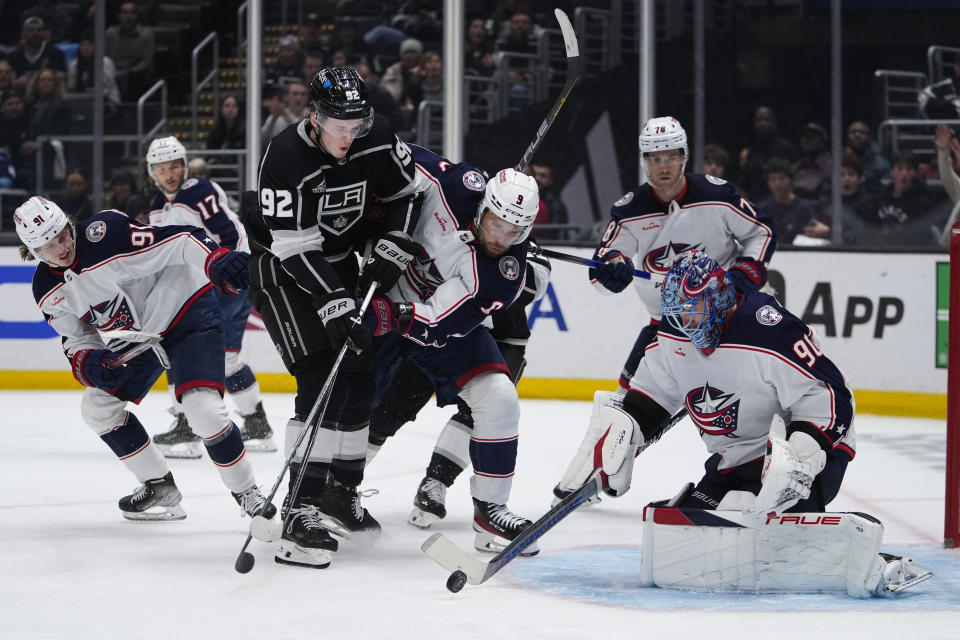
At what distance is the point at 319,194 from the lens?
3.29 metres

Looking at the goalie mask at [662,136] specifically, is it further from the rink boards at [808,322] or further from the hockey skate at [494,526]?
the rink boards at [808,322]

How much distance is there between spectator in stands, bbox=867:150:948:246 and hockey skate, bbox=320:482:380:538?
3.93m

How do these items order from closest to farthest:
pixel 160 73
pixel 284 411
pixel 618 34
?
pixel 284 411
pixel 618 34
pixel 160 73

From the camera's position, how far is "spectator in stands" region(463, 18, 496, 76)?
7.46 metres

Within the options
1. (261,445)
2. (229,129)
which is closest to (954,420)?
(261,445)

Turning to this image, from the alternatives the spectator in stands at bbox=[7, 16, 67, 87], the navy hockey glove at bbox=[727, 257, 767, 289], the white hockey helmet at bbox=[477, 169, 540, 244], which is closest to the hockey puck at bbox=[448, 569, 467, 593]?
the white hockey helmet at bbox=[477, 169, 540, 244]

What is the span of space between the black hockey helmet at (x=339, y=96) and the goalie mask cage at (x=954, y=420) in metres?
1.54

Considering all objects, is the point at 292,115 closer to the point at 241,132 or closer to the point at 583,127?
the point at 241,132

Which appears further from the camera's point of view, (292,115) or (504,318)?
(292,115)

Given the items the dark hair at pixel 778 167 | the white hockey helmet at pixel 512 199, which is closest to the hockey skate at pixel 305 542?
the white hockey helmet at pixel 512 199

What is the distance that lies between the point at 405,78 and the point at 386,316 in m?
4.68

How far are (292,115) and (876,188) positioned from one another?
315 centimetres

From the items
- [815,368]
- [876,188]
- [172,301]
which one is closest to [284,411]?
[172,301]

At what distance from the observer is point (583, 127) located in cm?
748
